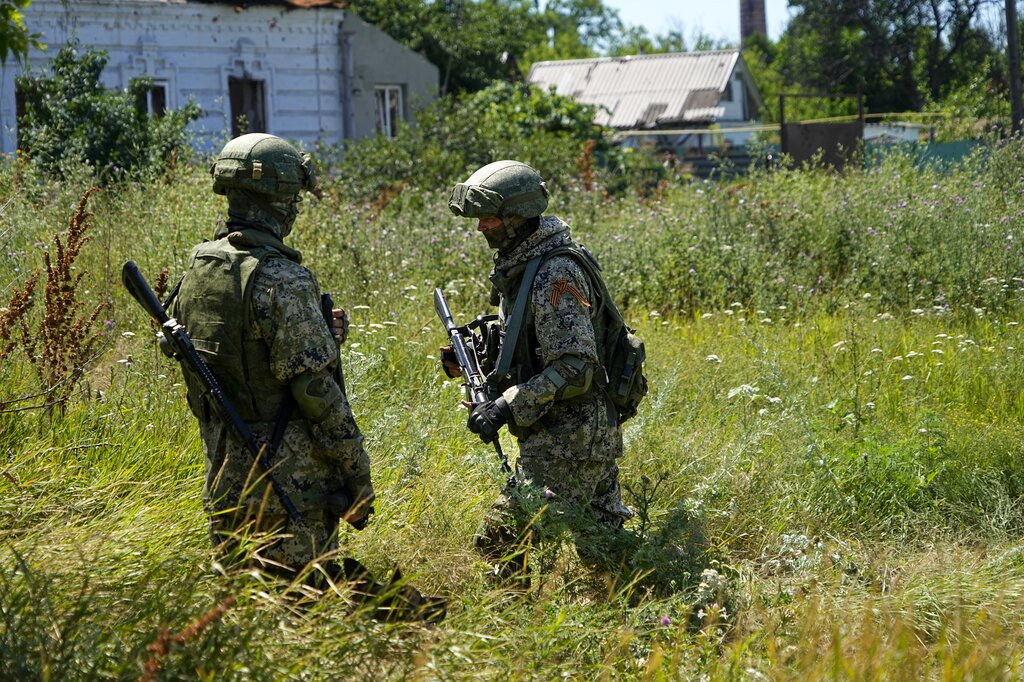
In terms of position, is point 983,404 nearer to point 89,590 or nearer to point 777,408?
point 777,408

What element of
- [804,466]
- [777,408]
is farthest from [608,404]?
[777,408]

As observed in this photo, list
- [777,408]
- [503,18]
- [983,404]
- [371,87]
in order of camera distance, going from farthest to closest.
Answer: [503,18], [371,87], [983,404], [777,408]

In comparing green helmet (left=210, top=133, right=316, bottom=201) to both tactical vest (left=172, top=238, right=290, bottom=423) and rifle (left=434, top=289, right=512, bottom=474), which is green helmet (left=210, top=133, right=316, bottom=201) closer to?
tactical vest (left=172, top=238, right=290, bottom=423)

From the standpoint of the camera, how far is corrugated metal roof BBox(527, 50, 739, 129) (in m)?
33.7

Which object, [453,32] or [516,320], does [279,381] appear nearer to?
[516,320]

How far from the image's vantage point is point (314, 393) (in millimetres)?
3514

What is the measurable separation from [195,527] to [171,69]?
1495 centimetres

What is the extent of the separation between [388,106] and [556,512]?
17.9m

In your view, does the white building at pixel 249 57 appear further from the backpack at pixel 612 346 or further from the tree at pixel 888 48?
the tree at pixel 888 48

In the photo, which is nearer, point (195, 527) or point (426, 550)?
point (195, 527)

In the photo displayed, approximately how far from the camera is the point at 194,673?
265cm

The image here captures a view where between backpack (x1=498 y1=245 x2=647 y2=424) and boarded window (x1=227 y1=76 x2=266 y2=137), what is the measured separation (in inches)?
590

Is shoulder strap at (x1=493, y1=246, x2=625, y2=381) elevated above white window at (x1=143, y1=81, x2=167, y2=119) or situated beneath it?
situated beneath

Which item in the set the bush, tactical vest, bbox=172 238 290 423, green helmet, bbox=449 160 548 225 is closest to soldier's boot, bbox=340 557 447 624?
tactical vest, bbox=172 238 290 423
